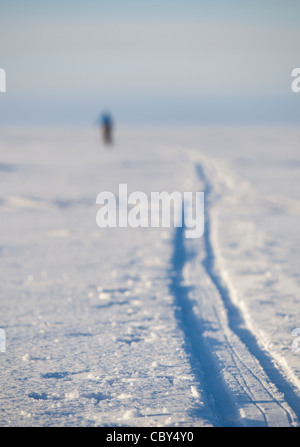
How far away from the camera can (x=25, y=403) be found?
323cm

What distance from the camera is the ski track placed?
122 inches

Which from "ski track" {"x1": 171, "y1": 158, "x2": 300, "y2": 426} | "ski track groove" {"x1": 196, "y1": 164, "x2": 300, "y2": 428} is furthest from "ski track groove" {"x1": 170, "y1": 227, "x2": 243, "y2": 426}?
"ski track groove" {"x1": 196, "y1": 164, "x2": 300, "y2": 428}

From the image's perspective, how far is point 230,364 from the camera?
3764mm

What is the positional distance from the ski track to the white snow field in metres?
0.01

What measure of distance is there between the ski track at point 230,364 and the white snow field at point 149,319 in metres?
0.01

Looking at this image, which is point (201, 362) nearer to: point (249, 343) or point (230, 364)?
point (230, 364)

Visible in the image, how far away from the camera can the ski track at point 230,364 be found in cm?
309

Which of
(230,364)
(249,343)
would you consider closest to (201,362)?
(230,364)

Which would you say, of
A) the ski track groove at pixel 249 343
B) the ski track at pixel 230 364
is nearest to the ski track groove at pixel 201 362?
the ski track at pixel 230 364

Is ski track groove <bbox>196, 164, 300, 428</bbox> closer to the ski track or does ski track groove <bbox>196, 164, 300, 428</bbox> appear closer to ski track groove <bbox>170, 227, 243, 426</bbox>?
the ski track

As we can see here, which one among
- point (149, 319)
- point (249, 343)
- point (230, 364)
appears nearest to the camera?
point (230, 364)

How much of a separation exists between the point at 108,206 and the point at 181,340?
6.85 meters

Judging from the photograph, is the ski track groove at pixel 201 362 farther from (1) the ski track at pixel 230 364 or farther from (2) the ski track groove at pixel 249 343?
(2) the ski track groove at pixel 249 343

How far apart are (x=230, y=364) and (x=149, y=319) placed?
1182 millimetres
